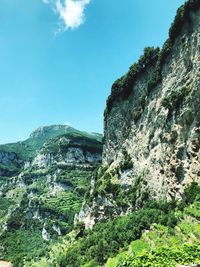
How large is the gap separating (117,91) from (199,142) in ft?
174

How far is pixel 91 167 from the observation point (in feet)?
Result: 654

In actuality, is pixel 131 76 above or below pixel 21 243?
above

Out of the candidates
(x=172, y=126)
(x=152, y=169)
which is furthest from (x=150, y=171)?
(x=172, y=126)

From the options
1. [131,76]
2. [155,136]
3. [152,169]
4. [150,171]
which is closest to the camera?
[152,169]

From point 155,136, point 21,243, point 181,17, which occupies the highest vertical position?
point 181,17

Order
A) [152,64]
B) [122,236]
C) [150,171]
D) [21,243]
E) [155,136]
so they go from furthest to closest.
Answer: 1. [21,243]
2. [152,64]
3. [155,136]
4. [150,171]
5. [122,236]

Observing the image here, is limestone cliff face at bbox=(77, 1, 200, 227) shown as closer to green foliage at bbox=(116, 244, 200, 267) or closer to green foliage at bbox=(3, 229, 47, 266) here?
green foliage at bbox=(116, 244, 200, 267)

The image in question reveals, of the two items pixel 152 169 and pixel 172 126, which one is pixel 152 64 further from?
pixel 152 169

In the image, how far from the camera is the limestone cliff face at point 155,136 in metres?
64.9

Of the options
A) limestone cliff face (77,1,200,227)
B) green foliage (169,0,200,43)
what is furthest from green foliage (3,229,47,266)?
green foliage (169,0,200,43)

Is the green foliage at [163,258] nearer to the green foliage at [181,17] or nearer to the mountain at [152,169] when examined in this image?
the mountain at [152,169]

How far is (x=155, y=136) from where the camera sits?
7931 centimetres

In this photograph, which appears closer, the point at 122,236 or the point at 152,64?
the point at 122,236

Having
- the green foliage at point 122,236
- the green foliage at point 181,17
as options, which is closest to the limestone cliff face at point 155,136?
the green foliage at point 181,17
